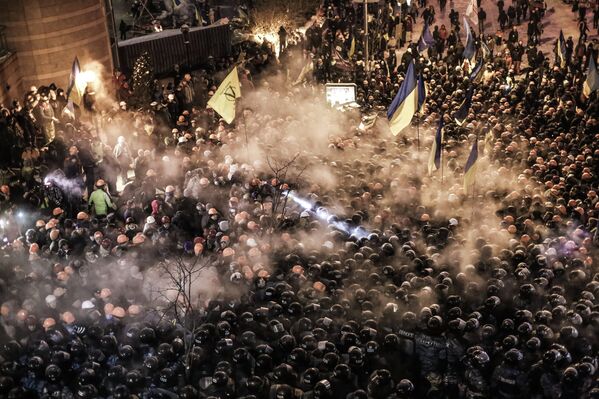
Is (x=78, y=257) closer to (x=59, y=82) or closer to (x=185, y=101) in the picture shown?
(x=185, y=101)

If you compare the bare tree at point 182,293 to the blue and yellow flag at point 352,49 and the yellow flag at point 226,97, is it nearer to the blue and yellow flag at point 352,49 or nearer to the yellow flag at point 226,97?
the yellow flag at point 226,97

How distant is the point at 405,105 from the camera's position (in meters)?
19.6

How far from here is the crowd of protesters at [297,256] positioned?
13078 millimetres

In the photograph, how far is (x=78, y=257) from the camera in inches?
641

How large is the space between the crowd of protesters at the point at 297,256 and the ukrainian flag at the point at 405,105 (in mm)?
1165

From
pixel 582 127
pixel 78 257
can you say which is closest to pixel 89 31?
pixel 78 257

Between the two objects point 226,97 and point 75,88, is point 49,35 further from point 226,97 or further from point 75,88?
point 226,97

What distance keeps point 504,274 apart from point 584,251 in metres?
1.89

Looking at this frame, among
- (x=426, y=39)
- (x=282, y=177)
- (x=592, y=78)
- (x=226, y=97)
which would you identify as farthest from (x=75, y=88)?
(x=592, y=78)

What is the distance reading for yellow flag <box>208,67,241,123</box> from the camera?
809 inches

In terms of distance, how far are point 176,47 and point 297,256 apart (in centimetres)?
1881

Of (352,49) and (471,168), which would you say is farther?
(352,49)

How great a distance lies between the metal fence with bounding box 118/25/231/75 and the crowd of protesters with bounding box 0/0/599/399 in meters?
6.86

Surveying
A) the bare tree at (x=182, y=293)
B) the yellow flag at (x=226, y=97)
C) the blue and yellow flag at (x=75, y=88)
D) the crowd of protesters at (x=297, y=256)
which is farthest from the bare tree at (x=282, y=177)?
the blue and yellow flag at (x=75, y=88)
